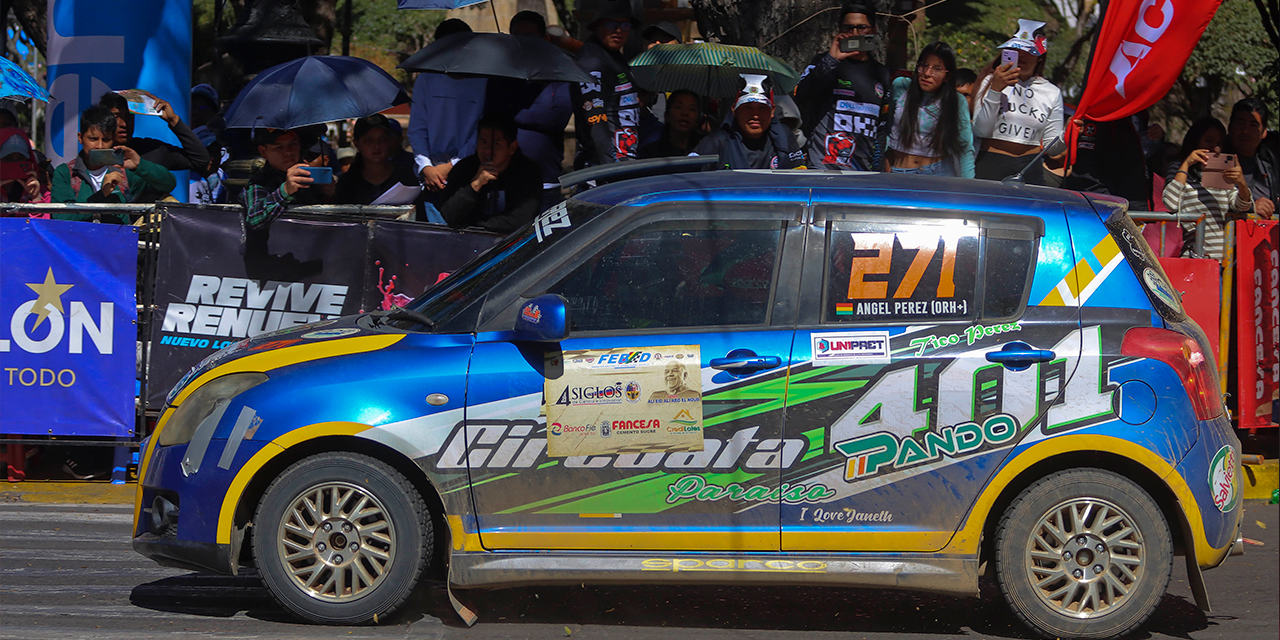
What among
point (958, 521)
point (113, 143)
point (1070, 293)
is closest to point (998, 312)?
point (1070, 293)

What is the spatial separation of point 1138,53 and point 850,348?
4.58 meters

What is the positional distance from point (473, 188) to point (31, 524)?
3.32 meters

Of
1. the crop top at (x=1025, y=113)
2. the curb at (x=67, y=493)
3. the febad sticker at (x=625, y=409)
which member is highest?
the crop top at (x=1025, y=113)

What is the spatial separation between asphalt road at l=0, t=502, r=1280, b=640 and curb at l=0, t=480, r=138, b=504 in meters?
1.32

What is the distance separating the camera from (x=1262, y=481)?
27.8 feet

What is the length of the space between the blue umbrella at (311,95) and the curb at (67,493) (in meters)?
2.56

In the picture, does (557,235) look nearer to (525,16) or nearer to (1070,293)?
(1070,293)

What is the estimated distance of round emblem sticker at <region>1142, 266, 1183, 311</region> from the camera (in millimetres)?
5363

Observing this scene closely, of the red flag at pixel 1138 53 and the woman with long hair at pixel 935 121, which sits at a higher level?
the red flag at pixel 1138 53

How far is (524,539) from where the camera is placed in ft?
17.0

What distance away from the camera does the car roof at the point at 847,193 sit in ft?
17.5

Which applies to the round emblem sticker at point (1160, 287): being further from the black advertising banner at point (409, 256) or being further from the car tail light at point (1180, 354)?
the black advertising banner at point (409, 256)

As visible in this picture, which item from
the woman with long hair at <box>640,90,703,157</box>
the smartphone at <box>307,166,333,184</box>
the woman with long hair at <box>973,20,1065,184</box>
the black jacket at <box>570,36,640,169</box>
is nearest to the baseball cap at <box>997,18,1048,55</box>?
the woman with long hair at <box>973,20,1065,184</box>

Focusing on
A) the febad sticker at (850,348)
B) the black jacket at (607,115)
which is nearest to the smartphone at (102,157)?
the black jacket at (607,115)
